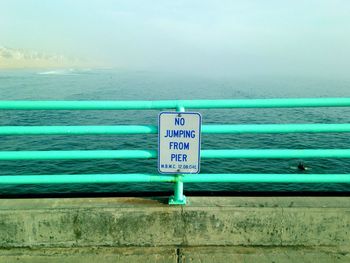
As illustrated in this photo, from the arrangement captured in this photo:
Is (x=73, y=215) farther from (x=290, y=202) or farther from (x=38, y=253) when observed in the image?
(x=290, y=202)

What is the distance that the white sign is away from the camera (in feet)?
11.1

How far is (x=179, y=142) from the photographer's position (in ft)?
11.3

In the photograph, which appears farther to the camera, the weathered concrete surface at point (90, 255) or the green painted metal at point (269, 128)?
the green painted metal at point (269, 128)

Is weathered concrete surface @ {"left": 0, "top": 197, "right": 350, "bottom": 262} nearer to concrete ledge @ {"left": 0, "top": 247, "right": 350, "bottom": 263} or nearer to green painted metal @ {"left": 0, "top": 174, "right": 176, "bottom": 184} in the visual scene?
concrete ledge @ {"left": 0, "top": 247, "right": 350, "bottom": 263}

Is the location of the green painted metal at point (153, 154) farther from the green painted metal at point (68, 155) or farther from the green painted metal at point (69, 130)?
the green painted metal at point (69, 130)

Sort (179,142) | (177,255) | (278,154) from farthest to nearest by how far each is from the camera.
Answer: (278,154)
(179,142)
(177,255)

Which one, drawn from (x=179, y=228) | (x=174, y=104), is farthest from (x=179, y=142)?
(x=179, y=228)

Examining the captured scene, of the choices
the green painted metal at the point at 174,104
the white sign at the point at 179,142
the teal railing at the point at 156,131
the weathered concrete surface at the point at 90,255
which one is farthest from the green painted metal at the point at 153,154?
the weathered concrete surface at the point at 90,255

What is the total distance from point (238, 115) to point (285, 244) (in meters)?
34.5

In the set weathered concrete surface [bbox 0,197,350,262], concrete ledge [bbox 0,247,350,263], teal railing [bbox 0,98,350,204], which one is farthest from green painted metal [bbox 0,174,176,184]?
concrete ledge [bbox 0,247,350,263]

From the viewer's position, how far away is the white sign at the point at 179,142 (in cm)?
339

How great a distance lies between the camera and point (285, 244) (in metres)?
3.51

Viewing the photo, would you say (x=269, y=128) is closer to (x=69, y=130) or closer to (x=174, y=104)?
(x=174, y=104)

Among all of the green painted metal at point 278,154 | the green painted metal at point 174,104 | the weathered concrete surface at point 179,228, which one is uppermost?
the green painted metal at point 174,104
